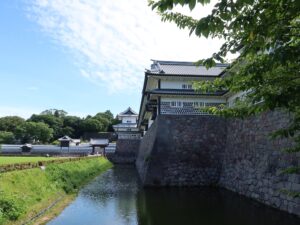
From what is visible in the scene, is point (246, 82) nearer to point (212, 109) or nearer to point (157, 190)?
point (212, 109)

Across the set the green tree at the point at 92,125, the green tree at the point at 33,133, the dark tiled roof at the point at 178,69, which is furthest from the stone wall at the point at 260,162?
the green tree at the point at 92,125

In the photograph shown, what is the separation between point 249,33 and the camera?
11.5 feet

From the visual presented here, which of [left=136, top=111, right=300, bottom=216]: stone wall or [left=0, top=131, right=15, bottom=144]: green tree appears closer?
[left=136, top=111, right=300, bottom=216]: stone wall

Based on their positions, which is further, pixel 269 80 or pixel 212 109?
pixel 212 109

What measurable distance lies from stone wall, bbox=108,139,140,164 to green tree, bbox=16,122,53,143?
2614 cm

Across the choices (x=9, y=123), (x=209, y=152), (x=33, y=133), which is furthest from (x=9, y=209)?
(x=9, y=123)

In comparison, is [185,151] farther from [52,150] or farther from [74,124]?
[74,124]

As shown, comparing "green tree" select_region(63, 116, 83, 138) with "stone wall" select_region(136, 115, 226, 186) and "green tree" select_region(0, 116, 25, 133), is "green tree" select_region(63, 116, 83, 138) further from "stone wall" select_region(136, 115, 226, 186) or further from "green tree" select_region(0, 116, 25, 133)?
"stone wall" select_region(136, 115, 226, 186)

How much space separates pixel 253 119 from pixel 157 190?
6.13 m

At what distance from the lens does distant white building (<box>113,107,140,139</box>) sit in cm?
5200

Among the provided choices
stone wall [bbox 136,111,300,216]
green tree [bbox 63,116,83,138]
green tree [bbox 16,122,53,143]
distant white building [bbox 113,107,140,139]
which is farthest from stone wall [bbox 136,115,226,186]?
green tree [bbox 63,116,83,138]

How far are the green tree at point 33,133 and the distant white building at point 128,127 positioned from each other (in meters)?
19.3

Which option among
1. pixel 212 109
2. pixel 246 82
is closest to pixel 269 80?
pixel 246 82

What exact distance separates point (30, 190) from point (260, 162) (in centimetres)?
946
